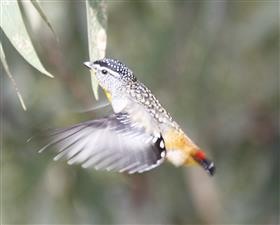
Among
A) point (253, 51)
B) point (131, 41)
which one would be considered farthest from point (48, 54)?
point (253, 51)

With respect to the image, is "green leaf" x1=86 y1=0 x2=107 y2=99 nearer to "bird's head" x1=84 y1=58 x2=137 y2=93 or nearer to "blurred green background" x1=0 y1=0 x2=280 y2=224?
"bird's head" x1=84 y1=58 x2=137 y2=93

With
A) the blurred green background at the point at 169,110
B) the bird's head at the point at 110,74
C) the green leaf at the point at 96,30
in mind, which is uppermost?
the green leaf at the point at 96,30

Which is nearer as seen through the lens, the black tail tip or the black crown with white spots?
the black crown with white spots

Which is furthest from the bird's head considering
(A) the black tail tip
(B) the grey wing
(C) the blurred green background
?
(C) the blurred green background

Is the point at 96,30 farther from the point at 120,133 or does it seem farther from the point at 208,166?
the point at 208,166

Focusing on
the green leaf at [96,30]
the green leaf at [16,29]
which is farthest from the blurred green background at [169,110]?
the green leaf at [16,29]

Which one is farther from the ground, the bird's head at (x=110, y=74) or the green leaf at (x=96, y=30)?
the green leaf at (x=96, y=30)

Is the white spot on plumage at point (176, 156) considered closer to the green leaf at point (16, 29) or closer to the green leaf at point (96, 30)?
the green leaf at point (96, 30)
